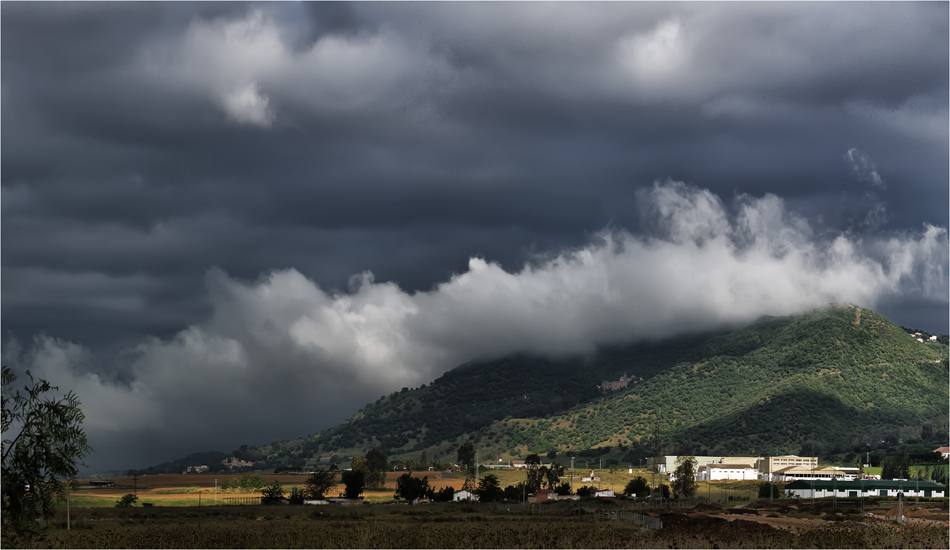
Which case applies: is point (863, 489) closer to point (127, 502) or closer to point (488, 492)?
point (488, 492)

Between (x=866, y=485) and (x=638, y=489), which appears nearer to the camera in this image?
(x=638, y=489)

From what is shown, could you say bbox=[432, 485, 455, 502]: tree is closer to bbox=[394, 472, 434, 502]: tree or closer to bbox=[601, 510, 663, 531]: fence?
bbox=[394, 472, 434, 502]: tree

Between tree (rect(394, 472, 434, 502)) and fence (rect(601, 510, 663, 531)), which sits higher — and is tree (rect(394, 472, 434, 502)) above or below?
below

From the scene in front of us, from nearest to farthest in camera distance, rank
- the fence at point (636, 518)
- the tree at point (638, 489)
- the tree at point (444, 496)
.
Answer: the fence at point (636, 518), the tree at point (444, 496), the tree at point (638, 489)

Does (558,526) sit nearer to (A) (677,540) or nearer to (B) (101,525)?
(A) (677,540)

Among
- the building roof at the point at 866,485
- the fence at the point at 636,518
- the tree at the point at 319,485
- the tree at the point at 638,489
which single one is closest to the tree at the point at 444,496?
the tree at the point at 319,485

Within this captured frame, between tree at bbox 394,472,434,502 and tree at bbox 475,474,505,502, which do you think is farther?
tree at bbox 394,472,434,502

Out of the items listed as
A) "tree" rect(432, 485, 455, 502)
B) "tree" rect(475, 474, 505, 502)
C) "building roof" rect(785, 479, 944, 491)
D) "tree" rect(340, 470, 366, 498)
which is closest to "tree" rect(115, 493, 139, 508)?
"tree" rect(340, 470, 366, 498)

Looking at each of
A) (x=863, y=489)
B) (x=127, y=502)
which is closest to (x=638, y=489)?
(x=863, y=489)

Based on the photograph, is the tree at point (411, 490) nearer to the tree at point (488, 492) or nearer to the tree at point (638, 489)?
the tree at point (488, 492)

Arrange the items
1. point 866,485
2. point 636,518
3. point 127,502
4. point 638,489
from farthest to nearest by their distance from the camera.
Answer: point 866,485 < point 638,489 < point 127,502 < point 636,518

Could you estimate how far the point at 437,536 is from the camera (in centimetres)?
6538

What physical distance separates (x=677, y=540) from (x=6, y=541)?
47.0 m

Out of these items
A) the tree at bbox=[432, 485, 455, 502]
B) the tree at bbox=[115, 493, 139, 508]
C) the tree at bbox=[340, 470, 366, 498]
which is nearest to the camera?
the tree at bbox=[115, 493, 139, 508]
